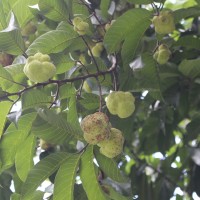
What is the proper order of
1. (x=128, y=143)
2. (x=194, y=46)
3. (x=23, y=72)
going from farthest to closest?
(x=128, y=143), (x=194, y=46), (x=23, y=72)

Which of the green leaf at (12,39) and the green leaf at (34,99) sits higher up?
the green leaf at (12,39)

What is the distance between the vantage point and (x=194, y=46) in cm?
146

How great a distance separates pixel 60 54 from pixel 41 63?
184 mm

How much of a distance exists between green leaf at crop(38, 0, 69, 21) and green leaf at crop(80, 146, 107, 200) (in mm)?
381

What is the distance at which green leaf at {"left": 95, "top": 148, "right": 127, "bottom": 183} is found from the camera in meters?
1.08

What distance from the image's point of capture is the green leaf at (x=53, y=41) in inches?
45.4

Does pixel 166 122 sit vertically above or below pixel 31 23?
below

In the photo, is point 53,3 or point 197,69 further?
point 197,69

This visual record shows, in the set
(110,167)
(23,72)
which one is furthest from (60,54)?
(110,167)

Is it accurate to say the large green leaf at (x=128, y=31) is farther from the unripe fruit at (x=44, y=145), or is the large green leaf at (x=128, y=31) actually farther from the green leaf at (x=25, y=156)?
the unripe fruit at (x=44, y=145)

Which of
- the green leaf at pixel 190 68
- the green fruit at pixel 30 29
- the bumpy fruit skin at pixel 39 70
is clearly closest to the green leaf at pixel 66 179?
the bumpy fruit skin at pixel 39 70

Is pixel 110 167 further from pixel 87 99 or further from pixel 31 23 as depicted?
pixel 31 23

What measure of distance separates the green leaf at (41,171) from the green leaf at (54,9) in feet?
1.27

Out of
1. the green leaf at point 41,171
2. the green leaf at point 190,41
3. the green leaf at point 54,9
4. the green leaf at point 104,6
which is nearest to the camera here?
the green leaf at point 41,171
